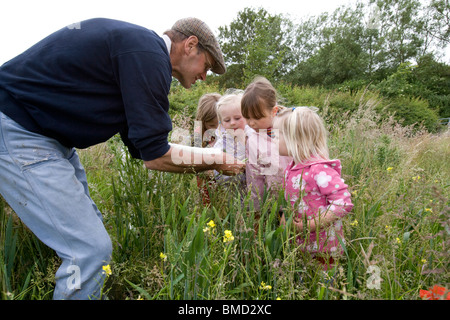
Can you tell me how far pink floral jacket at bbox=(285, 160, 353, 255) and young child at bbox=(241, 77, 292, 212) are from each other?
1.20 ft

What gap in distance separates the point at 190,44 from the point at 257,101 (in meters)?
0.80

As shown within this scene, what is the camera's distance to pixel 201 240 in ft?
5.08

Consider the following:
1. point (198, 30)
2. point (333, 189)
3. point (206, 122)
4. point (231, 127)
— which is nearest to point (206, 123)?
point (206, 122)

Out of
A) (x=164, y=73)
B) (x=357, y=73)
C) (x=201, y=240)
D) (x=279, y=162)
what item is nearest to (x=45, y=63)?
(x=164, y=73)

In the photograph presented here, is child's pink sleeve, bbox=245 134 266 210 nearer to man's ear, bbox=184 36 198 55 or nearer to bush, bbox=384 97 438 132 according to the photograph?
man's ear, bbox=184 36 198 55

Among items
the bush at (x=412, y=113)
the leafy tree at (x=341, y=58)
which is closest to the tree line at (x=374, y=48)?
the leafy tree at (x=341, y=58)

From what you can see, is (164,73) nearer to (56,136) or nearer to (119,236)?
(56,136)

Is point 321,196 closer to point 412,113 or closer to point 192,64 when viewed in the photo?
point 192,64

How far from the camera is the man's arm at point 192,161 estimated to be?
1983mm

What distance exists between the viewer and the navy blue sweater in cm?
169

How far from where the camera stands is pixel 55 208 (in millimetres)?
1558

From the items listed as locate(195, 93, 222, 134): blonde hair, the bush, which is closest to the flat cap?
locate(195, 93, 222, 134): blonde hair

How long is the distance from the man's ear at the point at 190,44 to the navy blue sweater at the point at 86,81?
33 centimetres

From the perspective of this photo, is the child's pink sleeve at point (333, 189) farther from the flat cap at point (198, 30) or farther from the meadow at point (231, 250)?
the flat cap at point (198, 30)
